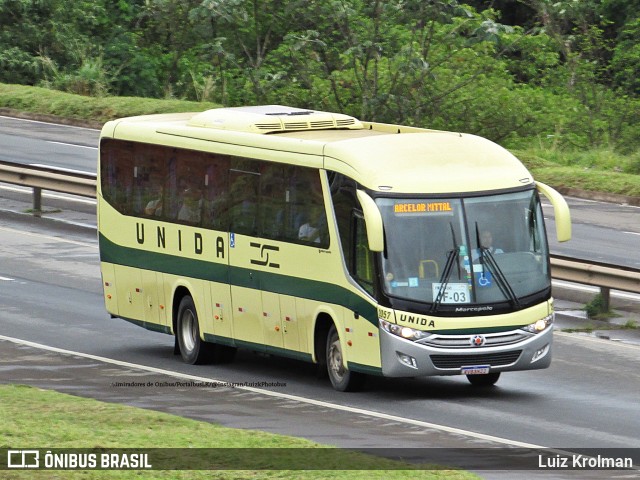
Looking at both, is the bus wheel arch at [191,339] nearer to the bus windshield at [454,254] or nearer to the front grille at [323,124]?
the front grille at [323,124]

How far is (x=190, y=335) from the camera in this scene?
18.8 metres

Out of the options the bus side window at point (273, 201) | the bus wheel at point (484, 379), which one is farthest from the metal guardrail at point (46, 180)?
the bus wheel at point (484, 379)

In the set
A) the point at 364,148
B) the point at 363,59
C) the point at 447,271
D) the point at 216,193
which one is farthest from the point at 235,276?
the point at 363,59

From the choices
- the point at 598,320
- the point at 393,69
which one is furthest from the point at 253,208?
the point at 393,69

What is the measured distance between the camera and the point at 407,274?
51.3 feet

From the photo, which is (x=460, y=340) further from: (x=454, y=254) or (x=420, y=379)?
(x=420, y=379)

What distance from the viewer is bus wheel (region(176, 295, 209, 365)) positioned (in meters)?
18.6

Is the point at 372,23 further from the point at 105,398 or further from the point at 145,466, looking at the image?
the point at 145,466

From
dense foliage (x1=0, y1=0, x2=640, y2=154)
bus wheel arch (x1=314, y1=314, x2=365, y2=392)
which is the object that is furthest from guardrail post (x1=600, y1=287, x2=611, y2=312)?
dense foliage (x1=0, y1=0, x2=640, y2=154)

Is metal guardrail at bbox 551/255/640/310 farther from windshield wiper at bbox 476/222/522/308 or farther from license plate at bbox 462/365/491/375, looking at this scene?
license plate at bbox 462/365/491/375

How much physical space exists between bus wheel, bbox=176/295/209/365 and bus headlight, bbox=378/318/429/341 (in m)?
3.69

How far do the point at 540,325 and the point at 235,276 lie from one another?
378 cm

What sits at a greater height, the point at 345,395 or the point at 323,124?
the point at 323,124

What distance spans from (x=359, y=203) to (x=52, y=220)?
49.1 ft
